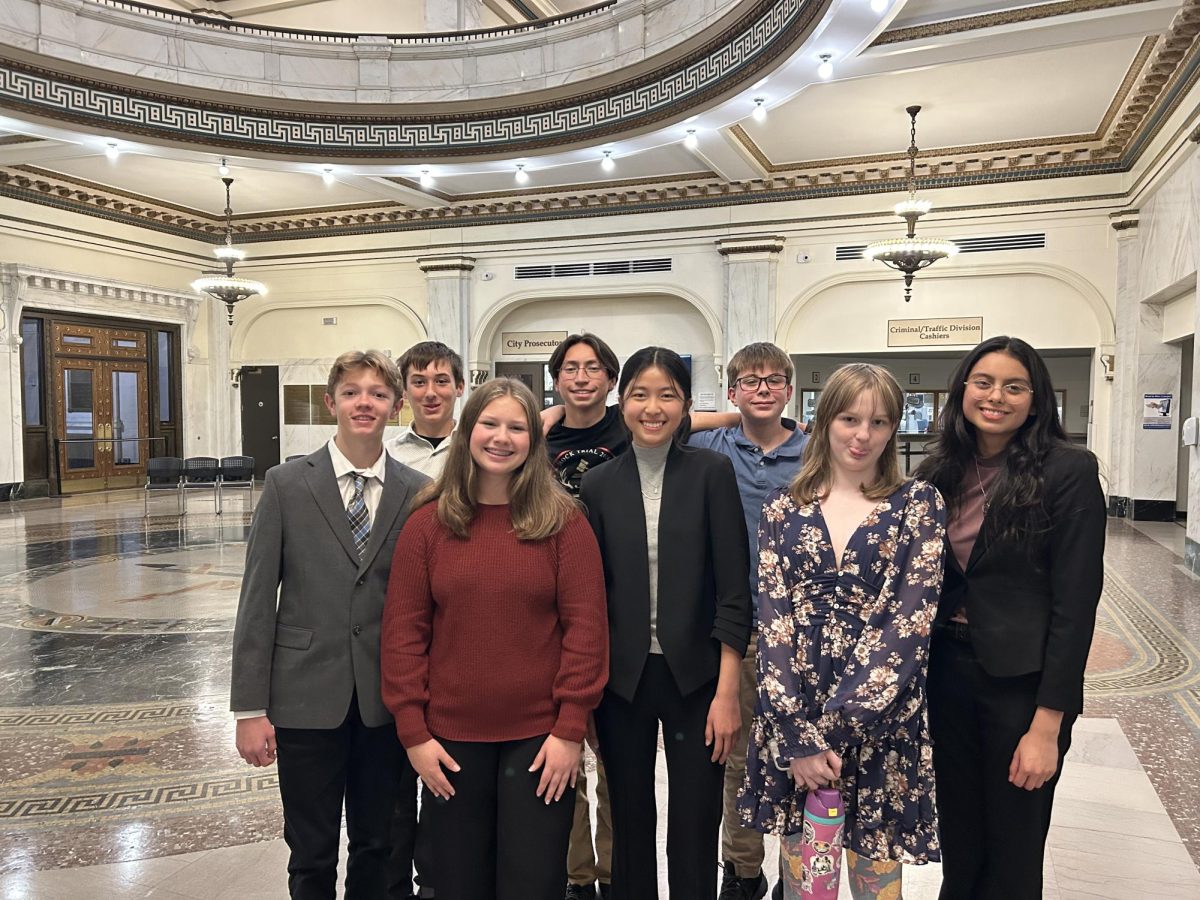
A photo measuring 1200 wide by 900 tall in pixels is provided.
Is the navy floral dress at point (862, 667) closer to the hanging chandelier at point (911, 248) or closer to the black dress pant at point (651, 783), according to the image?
Answer: the black dress pant at point (651, 783)

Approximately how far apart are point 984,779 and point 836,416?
90 cm

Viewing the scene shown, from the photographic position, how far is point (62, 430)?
1266 centimetres

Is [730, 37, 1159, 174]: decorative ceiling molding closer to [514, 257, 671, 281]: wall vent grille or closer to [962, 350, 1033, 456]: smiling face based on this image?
[514, 257, 671, 281]: wall vent grille

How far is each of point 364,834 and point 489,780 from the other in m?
0.56

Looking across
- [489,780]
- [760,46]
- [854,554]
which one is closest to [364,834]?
[489,780]

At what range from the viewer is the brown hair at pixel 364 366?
6.41ft

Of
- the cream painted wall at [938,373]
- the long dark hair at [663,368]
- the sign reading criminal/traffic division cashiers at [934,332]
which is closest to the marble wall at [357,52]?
the sign reading criminal/traffic division cashiers at [934,332]

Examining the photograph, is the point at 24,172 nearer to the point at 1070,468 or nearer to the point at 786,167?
the point at 786,167

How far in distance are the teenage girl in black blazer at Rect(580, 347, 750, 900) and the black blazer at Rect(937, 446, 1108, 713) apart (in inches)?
20.4

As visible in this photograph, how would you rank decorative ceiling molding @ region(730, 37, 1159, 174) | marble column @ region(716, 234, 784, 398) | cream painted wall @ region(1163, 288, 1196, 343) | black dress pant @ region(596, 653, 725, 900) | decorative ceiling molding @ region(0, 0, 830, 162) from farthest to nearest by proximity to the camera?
marble column @ region(716, 234, 784, 398) < decorative ceiling molding @ region(730, 37, 1159, 174) < cream painted wall @ region(1163, 288, 1196, 343) < decorative ceiling molding @ region(0, 0, 830, 162) < black dress pant @ region(596, 653, 725, 900)

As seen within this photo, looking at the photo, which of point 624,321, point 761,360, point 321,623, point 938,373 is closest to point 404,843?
point 321,623

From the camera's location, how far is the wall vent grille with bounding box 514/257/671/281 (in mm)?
12430

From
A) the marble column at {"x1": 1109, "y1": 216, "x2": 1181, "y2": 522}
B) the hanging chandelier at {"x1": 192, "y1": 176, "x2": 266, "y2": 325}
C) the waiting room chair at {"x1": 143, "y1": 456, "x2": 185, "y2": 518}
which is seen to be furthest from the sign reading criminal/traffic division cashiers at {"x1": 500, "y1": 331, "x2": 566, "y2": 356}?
the marble column at {"x1": 1109, "y1": 216, "x2": 1181, "y2": 522}

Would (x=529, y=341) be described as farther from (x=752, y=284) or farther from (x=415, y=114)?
(x=415, y=114)
